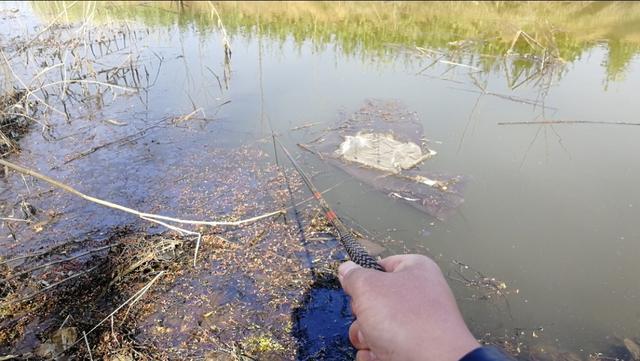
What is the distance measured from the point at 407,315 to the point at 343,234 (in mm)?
1054

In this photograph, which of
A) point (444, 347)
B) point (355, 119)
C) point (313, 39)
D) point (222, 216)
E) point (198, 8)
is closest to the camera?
point (444, 347)

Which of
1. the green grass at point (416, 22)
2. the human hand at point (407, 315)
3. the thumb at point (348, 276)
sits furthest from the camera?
the green grass at point (416, 22)

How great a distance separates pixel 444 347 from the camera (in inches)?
41.7

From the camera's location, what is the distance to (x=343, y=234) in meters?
2.18

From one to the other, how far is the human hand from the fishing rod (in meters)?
0.16

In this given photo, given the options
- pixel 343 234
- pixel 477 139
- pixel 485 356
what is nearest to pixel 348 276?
pixel 485 356

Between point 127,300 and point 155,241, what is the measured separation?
533 millimetres

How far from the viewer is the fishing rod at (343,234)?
1547 millimetres

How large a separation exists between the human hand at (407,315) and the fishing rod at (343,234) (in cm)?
16

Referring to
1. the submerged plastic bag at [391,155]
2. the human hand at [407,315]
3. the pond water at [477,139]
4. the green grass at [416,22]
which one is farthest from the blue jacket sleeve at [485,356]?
the green grass at [416,22]

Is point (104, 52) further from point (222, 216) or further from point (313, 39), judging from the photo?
point (222, 216)

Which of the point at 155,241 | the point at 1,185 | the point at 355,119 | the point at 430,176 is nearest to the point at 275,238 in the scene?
the point at 155,241

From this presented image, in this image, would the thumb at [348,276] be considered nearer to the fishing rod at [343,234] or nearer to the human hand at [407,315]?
the human hand at [407,315]

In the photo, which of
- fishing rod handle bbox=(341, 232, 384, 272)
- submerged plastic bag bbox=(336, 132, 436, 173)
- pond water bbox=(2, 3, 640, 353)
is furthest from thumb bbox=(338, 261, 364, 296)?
submerged plastic bag bbox=(336, 132, 436, 173)
